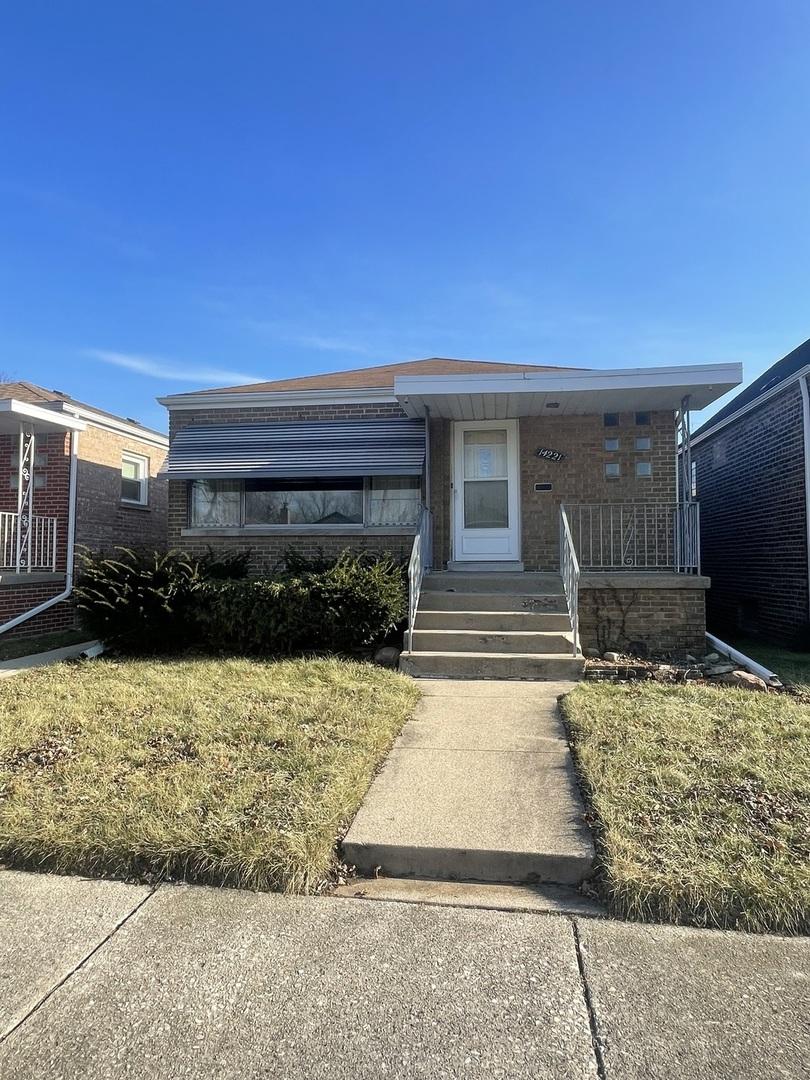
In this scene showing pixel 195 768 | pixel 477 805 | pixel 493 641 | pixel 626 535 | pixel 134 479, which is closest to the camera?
pixel 477 805

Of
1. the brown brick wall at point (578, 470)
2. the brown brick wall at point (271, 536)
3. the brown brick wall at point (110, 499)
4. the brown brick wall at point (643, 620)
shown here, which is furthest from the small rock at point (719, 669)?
the brown brick wall at point (110, 499)

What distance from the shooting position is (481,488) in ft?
31.9

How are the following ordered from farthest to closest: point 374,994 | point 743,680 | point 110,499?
point 110,499, point 743,680, point 374,994

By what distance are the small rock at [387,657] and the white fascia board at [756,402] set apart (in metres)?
6.64

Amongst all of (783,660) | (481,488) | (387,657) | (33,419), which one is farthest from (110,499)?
(783,660)

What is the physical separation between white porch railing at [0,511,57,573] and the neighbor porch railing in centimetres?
575

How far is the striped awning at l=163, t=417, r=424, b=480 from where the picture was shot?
958 cm

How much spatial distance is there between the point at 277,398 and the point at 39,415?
3411mm

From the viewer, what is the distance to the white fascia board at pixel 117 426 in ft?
36.2

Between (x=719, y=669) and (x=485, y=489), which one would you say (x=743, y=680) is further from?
(x=485, y=489)

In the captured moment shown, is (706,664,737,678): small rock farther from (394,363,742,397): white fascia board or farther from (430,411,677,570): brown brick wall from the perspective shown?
(394,363,742,397): white fascia board

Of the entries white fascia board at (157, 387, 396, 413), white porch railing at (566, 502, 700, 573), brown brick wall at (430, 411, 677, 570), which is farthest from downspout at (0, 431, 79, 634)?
white porch railing at (566, 502, 700, 573)

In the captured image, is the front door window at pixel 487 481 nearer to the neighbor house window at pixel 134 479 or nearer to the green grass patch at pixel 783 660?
the green grass patch at pixel 783 660

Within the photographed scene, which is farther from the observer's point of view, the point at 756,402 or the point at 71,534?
the point at 756,402
